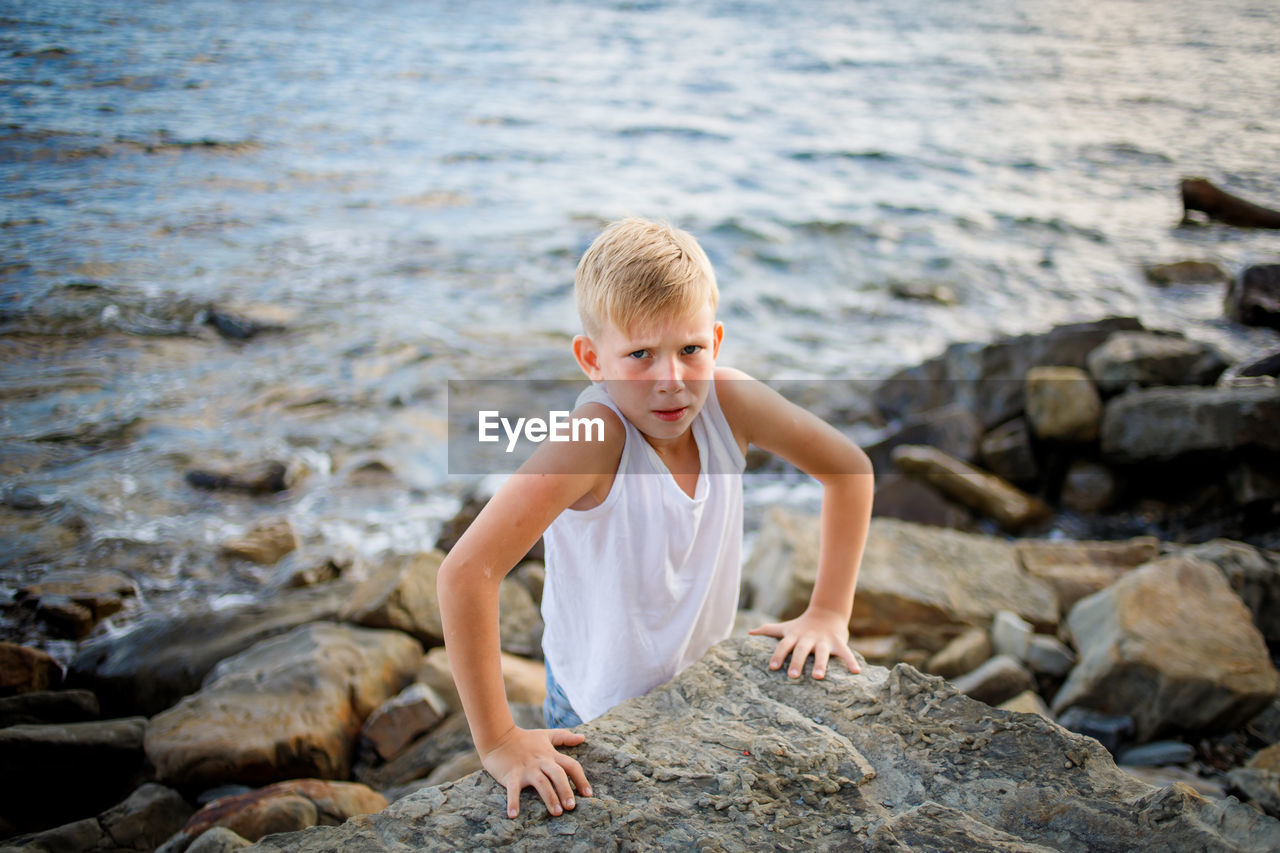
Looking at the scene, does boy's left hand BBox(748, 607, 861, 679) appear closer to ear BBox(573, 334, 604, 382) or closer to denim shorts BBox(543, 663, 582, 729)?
denim shorts BBox(543, 663, 582, 729)

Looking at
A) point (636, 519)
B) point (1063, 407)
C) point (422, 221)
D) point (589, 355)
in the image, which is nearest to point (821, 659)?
point (636, 519)

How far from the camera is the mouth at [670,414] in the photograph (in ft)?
5.46

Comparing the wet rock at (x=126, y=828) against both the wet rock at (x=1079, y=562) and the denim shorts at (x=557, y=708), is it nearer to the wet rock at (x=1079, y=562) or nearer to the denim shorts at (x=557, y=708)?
the denim shorts at (x=557, y=708)

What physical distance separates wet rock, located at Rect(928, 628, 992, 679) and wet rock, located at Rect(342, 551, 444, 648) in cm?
189

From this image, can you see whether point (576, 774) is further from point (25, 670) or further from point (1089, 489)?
point (1089, 489)

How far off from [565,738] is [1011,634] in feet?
7.29

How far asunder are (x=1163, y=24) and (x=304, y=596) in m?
23.8

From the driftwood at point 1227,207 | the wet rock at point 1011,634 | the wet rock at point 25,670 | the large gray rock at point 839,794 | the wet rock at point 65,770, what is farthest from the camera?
the driftwood at point 1227,207

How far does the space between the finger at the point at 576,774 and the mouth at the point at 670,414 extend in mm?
677

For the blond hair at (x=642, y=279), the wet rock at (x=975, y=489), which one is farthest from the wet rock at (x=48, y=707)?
the wet rock at (x=975, y=489)

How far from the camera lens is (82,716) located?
2785 millimetres

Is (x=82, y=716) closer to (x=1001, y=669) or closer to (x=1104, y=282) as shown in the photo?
(x=1001, y=669)

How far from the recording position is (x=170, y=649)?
3.09m

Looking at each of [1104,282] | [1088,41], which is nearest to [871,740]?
[1104,282]
